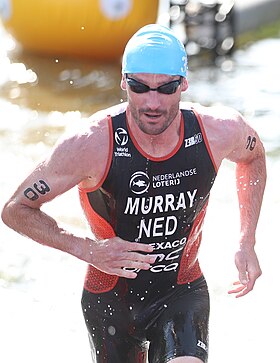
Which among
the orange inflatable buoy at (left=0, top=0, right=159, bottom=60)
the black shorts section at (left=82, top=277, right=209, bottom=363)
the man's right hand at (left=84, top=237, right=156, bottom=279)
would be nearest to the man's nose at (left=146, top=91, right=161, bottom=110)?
the man's right hand at (left=84, top=237, right=156, bottom=279)

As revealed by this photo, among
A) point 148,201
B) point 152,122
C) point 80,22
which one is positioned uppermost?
point 80,22

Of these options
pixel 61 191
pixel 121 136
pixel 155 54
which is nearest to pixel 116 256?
pixel 61 191

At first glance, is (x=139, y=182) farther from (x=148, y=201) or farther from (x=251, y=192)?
(x=251, y=192)

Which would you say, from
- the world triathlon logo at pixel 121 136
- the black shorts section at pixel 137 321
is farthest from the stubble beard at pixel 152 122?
the black shorts section at pixel 137 321

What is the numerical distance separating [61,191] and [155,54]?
706 mm

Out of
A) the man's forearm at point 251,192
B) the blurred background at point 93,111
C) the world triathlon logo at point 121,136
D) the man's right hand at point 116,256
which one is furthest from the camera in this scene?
the blurred background at point 93,111

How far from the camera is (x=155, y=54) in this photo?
3947 mm

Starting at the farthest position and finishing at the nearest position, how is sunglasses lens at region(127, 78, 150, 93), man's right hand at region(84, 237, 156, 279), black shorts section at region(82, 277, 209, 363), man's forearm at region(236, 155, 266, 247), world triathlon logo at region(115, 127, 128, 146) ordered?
man's forearm at region(236, 155, 266, 247) < black shorts section at region(82, 277, 209, 363) < world triathlon logo at region(115, 127, 128, 146) < sunglasses lens at region(127, 78, 150, 93) < man's right hand at region(84, 237, 156, 279)

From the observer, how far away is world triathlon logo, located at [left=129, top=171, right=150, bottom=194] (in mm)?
4075

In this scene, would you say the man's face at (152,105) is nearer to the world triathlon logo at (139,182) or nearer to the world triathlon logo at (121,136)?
the world triathlon logo at (121,136)

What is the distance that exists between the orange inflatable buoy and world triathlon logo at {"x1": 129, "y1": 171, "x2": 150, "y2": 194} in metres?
8.09

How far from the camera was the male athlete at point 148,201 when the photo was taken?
393 centimetres

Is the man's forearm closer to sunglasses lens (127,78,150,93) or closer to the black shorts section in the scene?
the black shorts section

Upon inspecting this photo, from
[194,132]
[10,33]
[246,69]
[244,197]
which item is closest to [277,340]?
[244,197]
